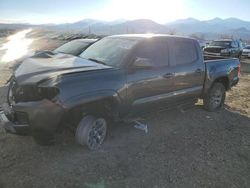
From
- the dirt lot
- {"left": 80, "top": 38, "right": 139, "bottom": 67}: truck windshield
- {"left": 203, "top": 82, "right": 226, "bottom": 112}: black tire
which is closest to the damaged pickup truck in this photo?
{"left": 80, "top": 38, "right": 139, "bottom": 67}: truck windshield

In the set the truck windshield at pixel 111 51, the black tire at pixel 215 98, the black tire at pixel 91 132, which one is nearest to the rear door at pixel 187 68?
the black tire at pixel 215 98

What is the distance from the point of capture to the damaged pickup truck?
→ 13.7 ft

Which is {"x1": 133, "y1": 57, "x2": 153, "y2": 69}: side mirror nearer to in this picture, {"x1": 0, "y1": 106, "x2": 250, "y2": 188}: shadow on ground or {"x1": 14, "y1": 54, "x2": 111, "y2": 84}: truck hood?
{"x1": 14, "y1": 54, "x2": 111, "y2": 84}: truck hood

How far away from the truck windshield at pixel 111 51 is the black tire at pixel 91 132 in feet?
3.24

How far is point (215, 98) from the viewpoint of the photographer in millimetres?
7711

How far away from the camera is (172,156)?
16.3ft

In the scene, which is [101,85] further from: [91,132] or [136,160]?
[136,160]

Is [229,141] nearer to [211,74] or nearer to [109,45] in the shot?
[211,74]

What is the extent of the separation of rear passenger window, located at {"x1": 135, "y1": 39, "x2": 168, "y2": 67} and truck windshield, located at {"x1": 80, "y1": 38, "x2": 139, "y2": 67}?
0.57 ft

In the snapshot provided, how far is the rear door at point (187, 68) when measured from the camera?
241 inches

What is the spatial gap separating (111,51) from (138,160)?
201cm

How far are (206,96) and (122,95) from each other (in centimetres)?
317

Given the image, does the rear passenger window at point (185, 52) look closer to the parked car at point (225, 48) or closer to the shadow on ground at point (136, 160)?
the shadow on ground at point (136, 160)

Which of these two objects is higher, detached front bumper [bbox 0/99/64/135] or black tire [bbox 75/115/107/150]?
detached front bumper [bbox 0/99/64/135]
